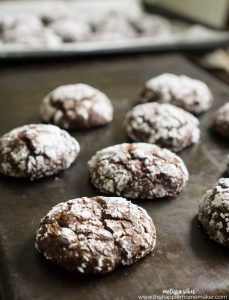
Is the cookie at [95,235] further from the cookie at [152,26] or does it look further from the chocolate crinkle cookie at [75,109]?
the cookie at [152,26]

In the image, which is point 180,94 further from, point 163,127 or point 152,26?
point 152,26

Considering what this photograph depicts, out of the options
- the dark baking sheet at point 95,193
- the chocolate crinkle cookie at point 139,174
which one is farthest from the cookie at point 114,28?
the chocolate crinkle cookie at point 139,174

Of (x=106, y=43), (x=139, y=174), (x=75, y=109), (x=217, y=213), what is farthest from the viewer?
(x=106, y=43)

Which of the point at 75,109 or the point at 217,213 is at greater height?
the point at 217,213

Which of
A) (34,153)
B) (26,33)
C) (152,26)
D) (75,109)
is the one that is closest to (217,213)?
(34,153)

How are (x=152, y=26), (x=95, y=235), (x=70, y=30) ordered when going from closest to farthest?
(x=95, y=235) → (x=70, y=30) → (x=152, y=26)

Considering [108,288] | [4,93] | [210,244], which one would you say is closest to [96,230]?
[108,288]

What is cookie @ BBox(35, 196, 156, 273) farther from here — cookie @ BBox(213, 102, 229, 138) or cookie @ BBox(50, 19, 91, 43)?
cookie @ BBox(50, 19, 91, 43)
